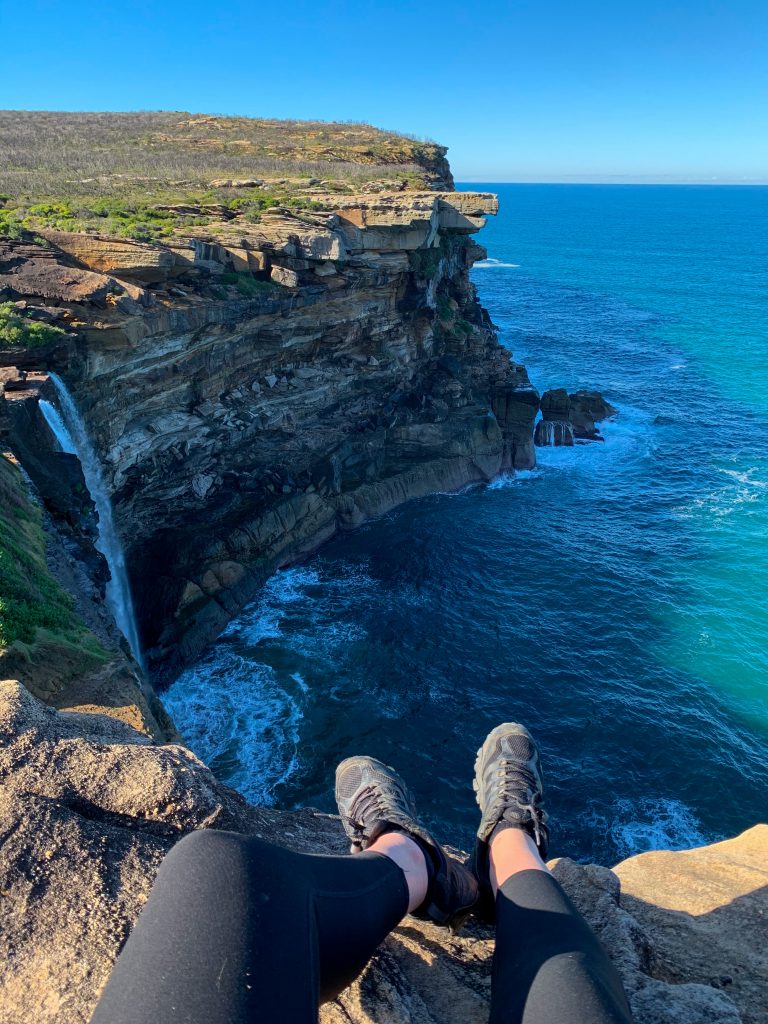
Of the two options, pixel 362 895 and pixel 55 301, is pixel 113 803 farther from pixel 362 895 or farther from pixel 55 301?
pixel 55 301

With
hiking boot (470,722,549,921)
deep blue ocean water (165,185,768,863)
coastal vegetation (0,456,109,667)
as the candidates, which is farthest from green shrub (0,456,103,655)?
deep blue ocean water (165,185,768,863)

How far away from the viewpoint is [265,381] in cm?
2880

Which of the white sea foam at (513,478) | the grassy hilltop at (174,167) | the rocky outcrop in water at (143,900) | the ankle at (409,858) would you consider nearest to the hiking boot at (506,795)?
the rocky outcrop in water at (143,900)

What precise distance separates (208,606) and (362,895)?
77.7 ft

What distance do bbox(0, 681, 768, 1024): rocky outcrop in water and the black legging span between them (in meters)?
0.78

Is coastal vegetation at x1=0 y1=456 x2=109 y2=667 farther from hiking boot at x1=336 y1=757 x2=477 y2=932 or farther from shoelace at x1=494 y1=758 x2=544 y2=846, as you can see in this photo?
shoelace at x1=494 y1=758 x2=544 y2=846

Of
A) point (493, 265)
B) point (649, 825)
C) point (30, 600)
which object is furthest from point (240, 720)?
point (493, 265)

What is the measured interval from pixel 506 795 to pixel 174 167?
142 feet

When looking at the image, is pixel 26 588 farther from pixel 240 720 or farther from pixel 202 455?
pixel 202 455

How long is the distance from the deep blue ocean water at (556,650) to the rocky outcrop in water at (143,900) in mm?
13453

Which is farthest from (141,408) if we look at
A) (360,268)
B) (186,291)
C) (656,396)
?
(656,396)

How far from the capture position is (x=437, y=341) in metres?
38.8

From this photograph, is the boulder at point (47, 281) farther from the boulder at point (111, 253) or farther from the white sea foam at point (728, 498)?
the white sea foam at point (728, 498)

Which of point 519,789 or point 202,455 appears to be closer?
point 519,789
